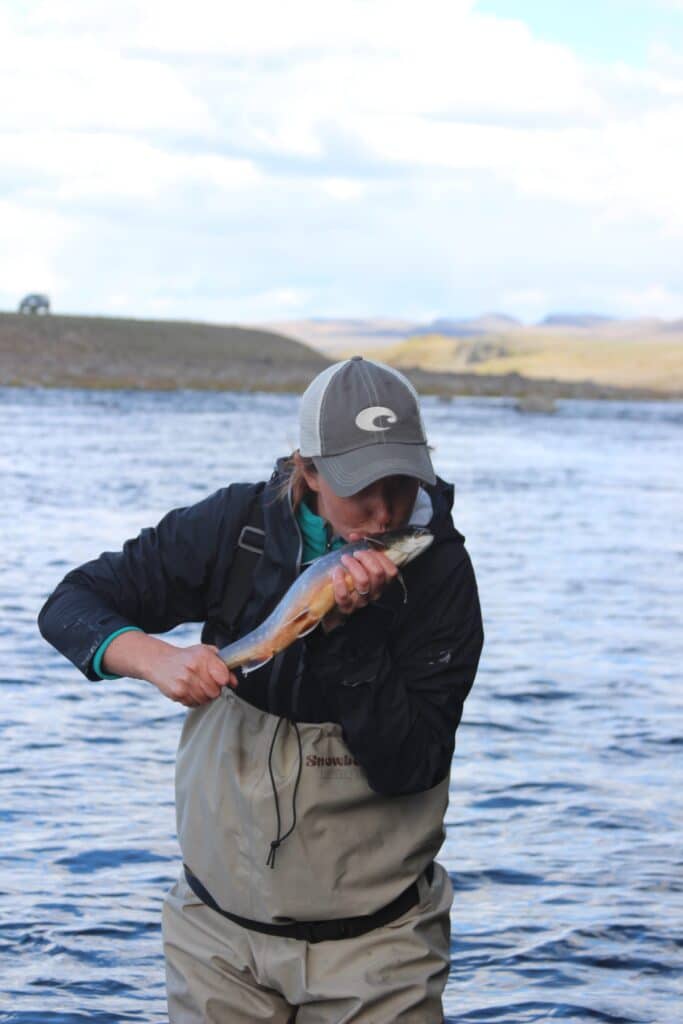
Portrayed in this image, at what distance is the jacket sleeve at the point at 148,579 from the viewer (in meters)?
3.34

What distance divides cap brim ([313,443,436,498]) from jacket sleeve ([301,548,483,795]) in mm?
233

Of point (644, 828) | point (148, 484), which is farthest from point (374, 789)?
point (148, 484)

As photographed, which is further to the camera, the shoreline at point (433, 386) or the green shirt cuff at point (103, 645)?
the shoreline at point (433, 386)

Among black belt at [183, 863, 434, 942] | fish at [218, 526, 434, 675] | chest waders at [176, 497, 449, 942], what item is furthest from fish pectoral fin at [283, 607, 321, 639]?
black belt at [183, 863, 434, 942]

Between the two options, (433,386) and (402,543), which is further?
(433,386)

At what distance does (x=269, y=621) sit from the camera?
306 cm

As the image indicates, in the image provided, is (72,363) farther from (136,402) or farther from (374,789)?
(374,789)

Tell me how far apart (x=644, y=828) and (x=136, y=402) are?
54.2 m

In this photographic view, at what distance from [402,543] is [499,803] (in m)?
5.20

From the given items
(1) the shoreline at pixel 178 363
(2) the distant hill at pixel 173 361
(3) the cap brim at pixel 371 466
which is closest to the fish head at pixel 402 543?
(3) the cap brim at pixel 371 466

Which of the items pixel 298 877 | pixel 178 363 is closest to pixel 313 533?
pixel 298 877

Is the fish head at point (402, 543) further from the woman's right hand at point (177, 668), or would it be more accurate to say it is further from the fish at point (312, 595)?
the woman's right hand at point (177, 668)

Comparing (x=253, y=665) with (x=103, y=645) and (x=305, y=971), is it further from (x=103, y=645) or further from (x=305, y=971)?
(x=305, y=971)

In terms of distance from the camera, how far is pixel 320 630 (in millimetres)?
3080
